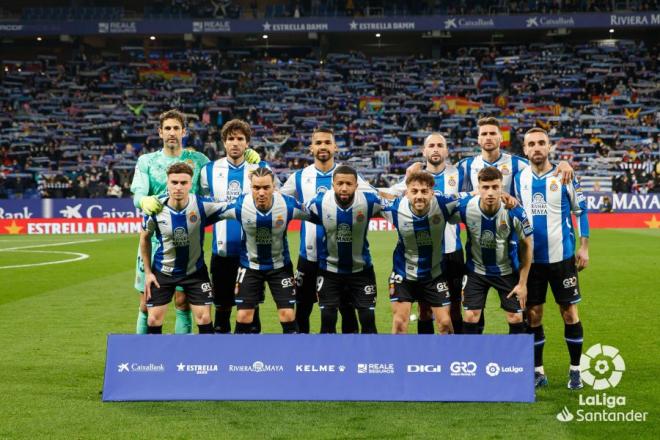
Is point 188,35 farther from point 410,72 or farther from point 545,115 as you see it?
point 545,115

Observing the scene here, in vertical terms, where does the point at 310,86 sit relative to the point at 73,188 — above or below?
above

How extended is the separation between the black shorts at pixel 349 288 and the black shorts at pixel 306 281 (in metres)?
0.40

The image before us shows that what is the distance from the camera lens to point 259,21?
39531 mm

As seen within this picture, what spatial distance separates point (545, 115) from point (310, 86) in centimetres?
1096

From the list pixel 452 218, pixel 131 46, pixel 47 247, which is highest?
pixel 131 46

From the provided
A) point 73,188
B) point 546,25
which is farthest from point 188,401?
point 546,25

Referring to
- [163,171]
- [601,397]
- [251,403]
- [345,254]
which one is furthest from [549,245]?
[163,171]

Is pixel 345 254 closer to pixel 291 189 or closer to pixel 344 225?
pixel 344 225

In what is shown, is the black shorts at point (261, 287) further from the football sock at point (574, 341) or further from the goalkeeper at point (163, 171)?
the football sock at point (574, 341)

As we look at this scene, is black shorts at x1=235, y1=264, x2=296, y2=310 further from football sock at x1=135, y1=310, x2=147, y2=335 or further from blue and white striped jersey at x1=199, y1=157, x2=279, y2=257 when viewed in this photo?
football sock at x1=135, y1=310, x2=147, y2=335

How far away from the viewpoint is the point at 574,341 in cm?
681

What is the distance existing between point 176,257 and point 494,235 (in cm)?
255

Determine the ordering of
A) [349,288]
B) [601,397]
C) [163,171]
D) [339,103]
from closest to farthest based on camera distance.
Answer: [601,397]
[349,288]
[163,171]
[339,103]

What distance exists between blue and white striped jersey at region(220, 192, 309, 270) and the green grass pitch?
132 centimetres
